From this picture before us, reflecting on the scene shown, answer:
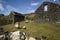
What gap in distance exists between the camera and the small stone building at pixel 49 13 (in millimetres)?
10878

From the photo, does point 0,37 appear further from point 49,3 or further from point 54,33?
point 49,3

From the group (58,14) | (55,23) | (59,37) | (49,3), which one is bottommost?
(59,37)

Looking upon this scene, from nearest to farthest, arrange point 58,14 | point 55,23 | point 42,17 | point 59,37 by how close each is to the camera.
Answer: point 59,37, point 55,23, point 58,14, point 42,17

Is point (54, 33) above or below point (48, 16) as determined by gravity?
below

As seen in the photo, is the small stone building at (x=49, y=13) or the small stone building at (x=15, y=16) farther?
the small stone building at (x=15, y=16)

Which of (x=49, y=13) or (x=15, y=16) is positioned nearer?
(x=49, y=13)

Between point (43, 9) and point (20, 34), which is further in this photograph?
point (43, 9)

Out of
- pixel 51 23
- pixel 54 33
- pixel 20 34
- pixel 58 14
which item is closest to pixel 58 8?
pixel 58 14

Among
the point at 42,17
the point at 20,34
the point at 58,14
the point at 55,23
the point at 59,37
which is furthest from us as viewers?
the point at 42,17

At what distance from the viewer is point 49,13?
11281mm

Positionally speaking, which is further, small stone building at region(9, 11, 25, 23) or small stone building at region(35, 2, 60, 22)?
Answer: small stone building at region(9, 11, 25, 23)

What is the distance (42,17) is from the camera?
39.1 feet

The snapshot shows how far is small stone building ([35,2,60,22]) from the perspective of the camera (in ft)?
35.7

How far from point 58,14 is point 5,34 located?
5468 mm
